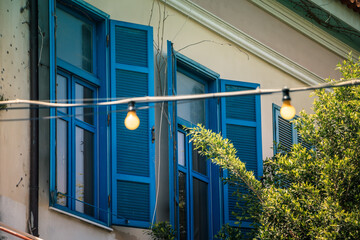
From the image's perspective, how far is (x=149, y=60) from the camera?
9680mm

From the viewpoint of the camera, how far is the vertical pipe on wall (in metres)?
8.02

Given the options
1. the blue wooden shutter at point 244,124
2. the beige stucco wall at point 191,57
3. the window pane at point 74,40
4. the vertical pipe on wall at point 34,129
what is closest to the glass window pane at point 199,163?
the blue wooden shutter at point 244,124

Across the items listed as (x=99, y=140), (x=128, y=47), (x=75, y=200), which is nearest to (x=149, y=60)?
(x=128, y=47)

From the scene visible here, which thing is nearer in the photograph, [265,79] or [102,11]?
[102,11]

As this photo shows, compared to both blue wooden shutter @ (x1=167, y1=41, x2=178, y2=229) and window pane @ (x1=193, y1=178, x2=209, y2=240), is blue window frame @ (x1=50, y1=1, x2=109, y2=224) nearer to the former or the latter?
blue wooden shutter @ (x1=167, y1=41, x2=178, y2=229)

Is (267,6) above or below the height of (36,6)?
above

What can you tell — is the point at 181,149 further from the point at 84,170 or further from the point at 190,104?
the point at 84,170

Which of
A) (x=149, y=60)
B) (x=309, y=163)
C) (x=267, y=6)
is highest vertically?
(x=267, y=6)

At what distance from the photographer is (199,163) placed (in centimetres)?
1062

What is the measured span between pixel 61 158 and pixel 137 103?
3.36 feet

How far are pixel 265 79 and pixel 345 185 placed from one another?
11.1 feet

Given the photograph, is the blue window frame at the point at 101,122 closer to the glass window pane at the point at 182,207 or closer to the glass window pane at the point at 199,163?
the glass window pane at the point at 182,207

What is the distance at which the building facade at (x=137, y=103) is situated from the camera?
325 inches

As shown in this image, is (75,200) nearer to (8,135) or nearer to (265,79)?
(8,135)
